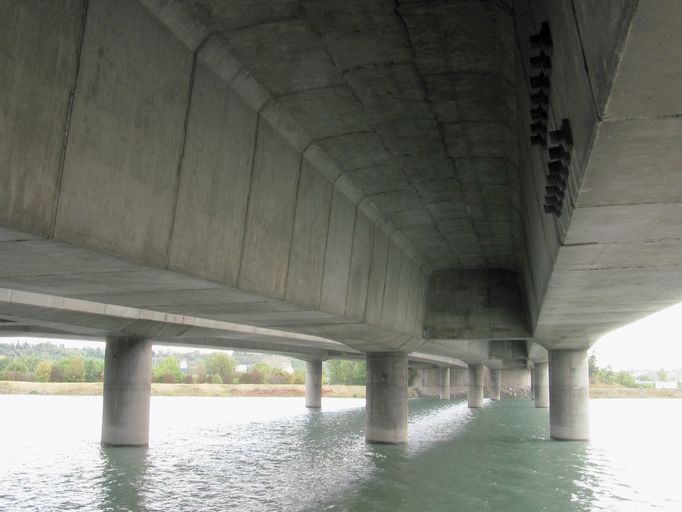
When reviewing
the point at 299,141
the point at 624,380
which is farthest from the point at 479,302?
the point at 624,380

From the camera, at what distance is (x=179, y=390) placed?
112 m

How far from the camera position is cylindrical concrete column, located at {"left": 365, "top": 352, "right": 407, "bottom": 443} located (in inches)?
1267

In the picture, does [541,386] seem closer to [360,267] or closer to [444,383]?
[444,383]

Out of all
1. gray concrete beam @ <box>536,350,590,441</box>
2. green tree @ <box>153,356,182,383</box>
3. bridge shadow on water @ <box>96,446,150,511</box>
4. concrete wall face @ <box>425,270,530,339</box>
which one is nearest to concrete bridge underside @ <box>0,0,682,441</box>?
bridge shadow on water @ <box>96,446,150,511</box>

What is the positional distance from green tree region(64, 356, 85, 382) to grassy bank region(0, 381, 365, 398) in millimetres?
22855

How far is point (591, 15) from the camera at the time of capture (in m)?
4.59

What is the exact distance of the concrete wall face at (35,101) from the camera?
21.2 ft

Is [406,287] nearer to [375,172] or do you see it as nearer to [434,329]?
[434,329]

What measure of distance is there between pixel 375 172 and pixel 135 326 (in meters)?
16.7

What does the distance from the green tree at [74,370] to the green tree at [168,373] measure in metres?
14.5

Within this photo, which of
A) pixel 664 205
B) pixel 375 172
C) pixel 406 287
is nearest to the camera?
pixel 664 205

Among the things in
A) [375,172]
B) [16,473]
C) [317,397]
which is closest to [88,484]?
[16,473]

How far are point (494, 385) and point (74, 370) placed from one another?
3322 inches

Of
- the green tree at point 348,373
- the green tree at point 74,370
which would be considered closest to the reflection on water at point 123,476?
the green tree at point 74,370
